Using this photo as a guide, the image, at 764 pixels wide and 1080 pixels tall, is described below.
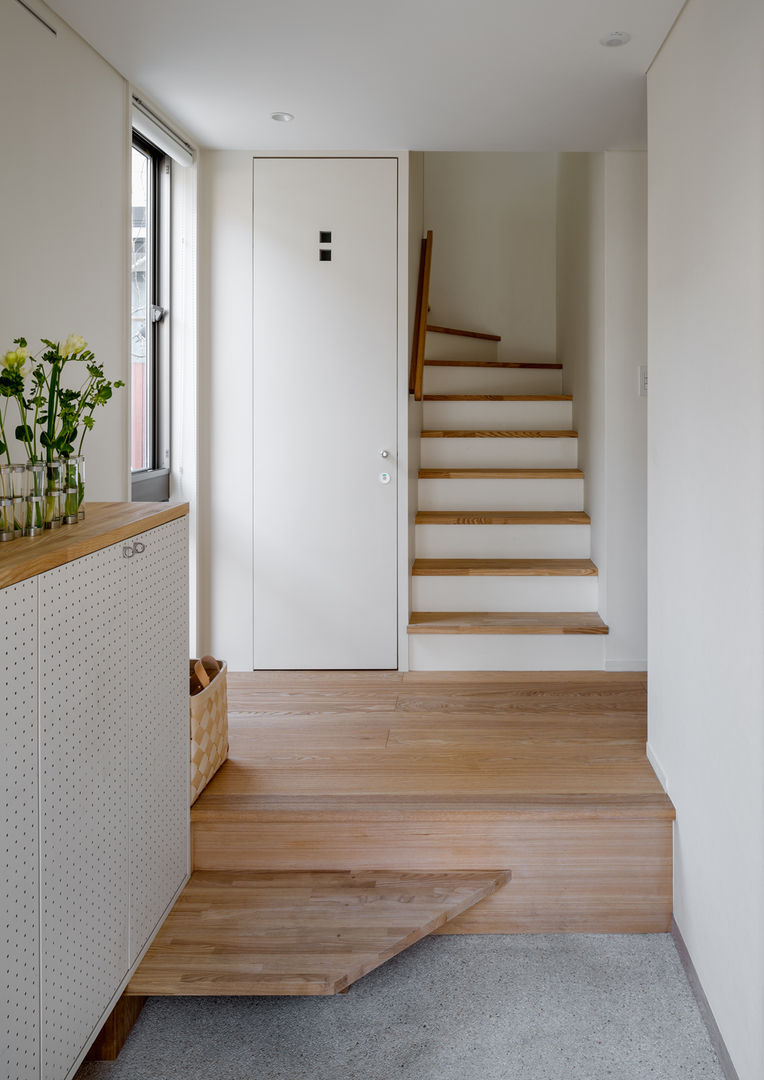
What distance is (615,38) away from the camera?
2.30m

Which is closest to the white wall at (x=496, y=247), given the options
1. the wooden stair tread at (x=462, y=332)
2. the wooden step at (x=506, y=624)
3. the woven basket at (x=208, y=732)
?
the wooden stair tread at (x=462, y=332)

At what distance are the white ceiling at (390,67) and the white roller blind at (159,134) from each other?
0.16 ft

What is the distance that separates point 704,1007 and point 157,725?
1350mm

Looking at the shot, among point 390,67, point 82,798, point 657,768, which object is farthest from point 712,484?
point 390,67

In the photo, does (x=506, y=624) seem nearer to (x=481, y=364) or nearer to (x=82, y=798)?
(x=481, y=364)

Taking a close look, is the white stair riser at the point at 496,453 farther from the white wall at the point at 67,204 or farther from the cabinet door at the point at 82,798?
the cabinet door at the point at 82,798

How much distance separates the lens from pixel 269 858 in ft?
7.44

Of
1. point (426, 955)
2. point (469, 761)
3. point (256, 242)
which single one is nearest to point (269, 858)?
point (426, 955)

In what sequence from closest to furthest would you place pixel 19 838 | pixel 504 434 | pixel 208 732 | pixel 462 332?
pixel 19 838, pixel 208 732, pixel 504 434, pixel 462 332

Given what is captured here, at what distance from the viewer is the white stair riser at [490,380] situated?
453 centimetres

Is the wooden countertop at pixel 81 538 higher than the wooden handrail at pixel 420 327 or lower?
lower

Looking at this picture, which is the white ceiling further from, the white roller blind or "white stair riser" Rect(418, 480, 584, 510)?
"white stair riser" Rect(418, 480, 584, 510)

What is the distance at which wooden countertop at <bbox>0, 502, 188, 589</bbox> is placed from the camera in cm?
133

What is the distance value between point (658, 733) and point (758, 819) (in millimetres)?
852
